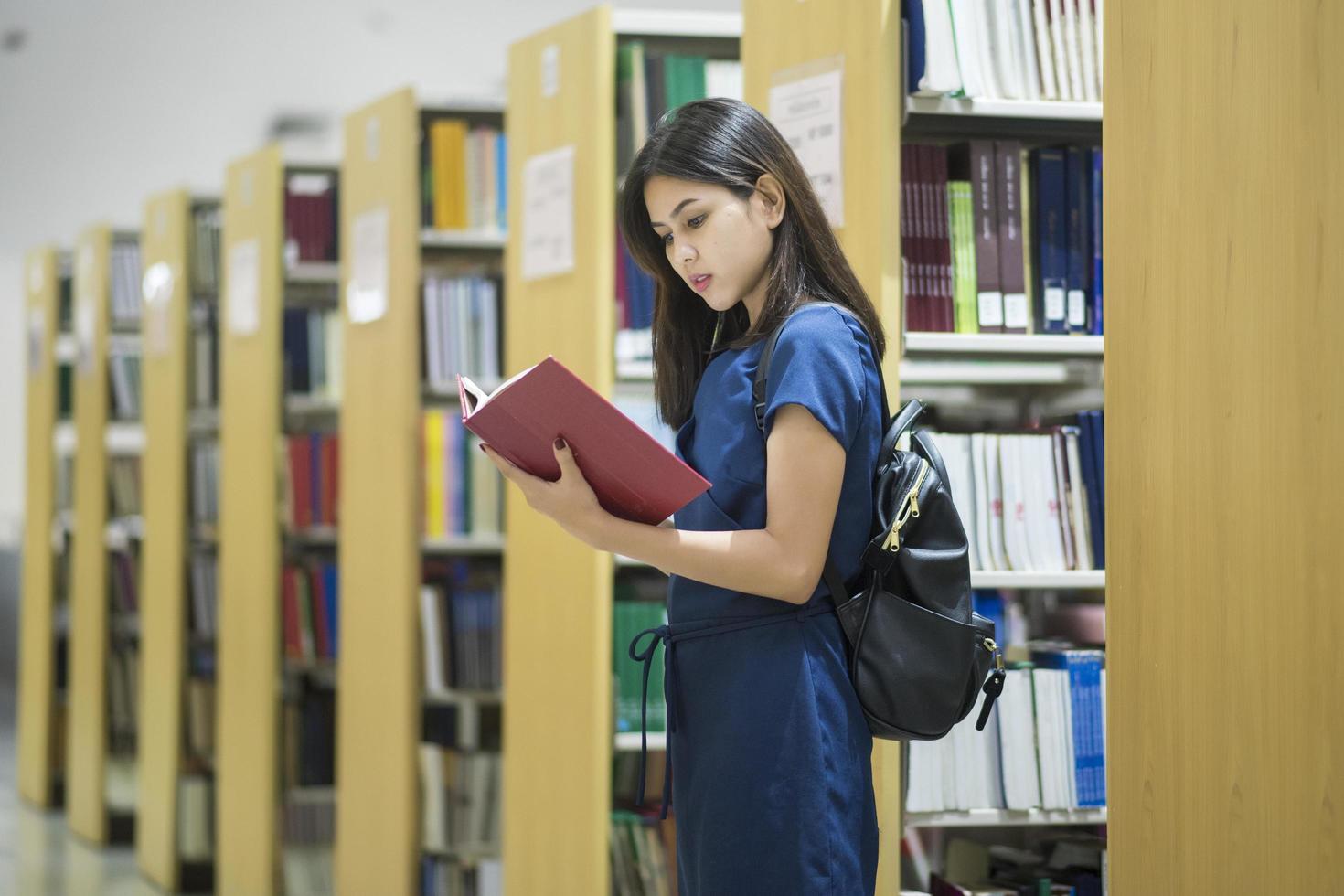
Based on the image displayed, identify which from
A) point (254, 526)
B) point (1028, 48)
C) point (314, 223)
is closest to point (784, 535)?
point (1028, 48)

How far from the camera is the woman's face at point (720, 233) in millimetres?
1556

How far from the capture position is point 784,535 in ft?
4.68

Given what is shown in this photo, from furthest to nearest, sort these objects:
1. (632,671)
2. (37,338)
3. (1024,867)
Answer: (37,338) < (632,671) < (1024,867)

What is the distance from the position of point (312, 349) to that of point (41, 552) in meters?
2.69

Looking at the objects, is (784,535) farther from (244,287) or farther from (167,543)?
(167,543)

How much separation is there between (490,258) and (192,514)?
176 cm

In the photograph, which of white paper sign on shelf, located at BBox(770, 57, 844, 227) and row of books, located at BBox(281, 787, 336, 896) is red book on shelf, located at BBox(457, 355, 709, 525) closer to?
white paper sign on shelf, located at BBox(770, 57, 844, 227)

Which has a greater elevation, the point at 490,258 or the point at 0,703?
the point at 490,258

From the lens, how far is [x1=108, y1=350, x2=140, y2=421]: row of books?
19.5 ft

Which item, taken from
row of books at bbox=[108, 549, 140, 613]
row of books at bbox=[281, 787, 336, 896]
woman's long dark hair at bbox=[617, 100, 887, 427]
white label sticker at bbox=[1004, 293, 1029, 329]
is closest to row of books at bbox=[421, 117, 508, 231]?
white label sticker at bbox=[1004, 293, 1029, 329]

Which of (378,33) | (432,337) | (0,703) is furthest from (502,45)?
(0,703)

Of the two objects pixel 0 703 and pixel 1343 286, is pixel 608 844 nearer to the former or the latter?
pixel 1343 286

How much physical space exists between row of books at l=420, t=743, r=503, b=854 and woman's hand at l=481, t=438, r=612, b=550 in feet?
8.32

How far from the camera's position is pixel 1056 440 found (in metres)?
2.54
